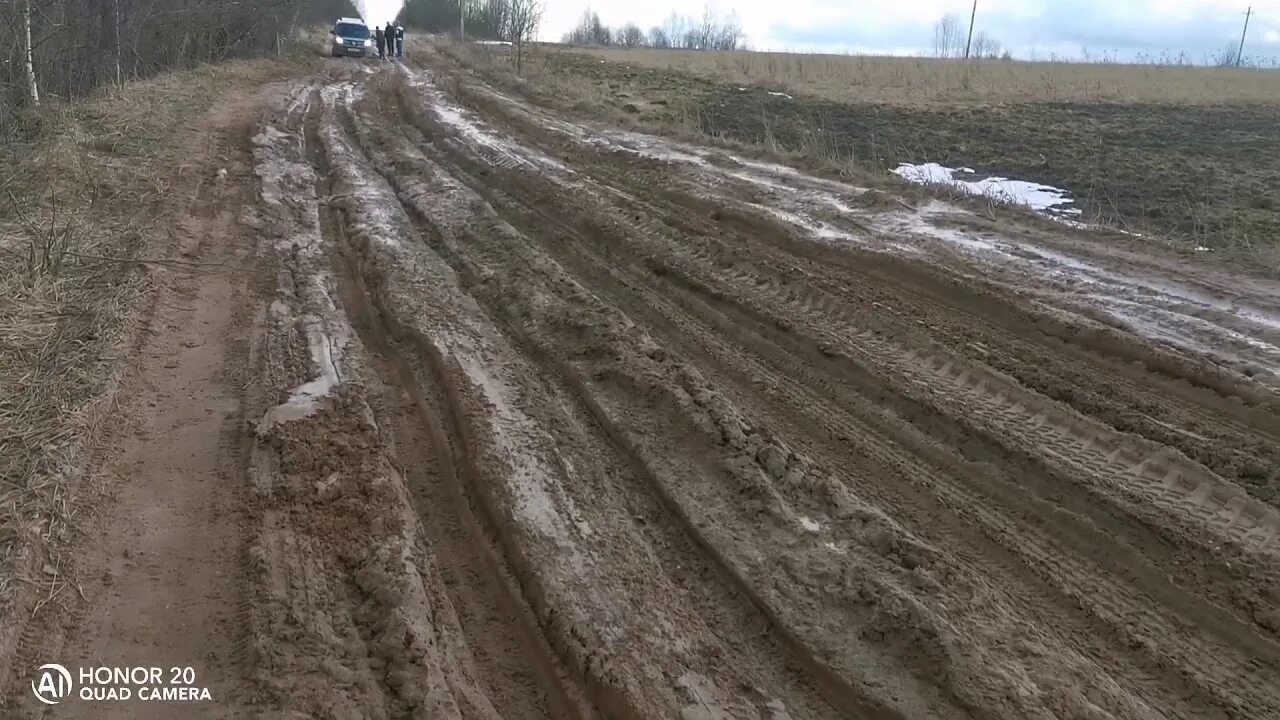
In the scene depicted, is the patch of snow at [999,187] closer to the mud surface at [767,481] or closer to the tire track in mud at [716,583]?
the mud surface at [767,481]

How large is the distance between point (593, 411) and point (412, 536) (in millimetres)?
1375

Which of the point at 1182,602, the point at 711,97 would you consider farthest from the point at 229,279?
the point at 711,97

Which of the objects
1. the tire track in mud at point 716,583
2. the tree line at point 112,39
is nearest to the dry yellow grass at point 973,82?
the tree line at point 112,39

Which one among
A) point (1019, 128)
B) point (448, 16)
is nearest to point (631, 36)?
point (448, 16)

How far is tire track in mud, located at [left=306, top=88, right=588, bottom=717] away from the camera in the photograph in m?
2.80

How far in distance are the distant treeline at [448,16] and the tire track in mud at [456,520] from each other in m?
56.5

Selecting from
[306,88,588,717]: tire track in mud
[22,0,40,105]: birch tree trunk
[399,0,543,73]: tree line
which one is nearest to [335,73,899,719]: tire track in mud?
[306,88,588,717]: tire track in mud

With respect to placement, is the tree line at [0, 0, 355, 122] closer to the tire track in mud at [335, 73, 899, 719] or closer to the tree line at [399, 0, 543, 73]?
the tire track in mud at [335, 73, 899, 719]

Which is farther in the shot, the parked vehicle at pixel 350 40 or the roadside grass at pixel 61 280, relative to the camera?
the parked vehicle at pixel 350 40

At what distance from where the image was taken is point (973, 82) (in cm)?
3020

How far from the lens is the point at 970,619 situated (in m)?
3.07

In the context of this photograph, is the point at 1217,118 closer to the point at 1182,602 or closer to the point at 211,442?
the point at 1182,602

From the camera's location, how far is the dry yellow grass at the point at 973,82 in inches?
1039

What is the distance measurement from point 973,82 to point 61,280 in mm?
31011
